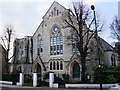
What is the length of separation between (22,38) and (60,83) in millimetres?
19220

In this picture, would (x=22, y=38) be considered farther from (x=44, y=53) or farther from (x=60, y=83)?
(x=60, y=83)

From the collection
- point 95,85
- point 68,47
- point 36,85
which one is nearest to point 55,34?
point 68,47

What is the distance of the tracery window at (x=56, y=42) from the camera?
95.3ft

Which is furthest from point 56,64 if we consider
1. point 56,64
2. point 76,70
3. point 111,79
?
point 111,79

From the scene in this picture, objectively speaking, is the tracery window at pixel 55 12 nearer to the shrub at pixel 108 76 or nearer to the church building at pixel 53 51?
the church building at pixel 53 51

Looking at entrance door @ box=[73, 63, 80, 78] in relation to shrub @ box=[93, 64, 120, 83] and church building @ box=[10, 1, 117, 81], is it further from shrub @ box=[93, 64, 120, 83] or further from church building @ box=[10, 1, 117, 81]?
shrub @ box=[93, 64, 120, 83]

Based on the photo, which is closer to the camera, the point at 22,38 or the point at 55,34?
the point at 55,34

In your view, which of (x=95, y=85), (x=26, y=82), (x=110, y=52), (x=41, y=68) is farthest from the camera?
(x=41, y=68)

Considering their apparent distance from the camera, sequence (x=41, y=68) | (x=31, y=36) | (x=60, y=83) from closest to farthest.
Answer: (x=60, y=83) < (x=41, y=68) < (x=31, y=36)

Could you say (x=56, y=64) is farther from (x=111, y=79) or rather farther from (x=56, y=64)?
(x=111, y=79)

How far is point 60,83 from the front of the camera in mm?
20359

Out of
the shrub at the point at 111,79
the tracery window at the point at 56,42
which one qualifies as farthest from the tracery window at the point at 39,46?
the shrub at the point at 111,79

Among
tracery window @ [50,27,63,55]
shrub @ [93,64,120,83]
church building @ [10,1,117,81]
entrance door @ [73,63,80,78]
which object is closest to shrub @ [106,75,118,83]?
shrub @ [93,64,120,83]

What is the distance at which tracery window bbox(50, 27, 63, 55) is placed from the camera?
29.0m
